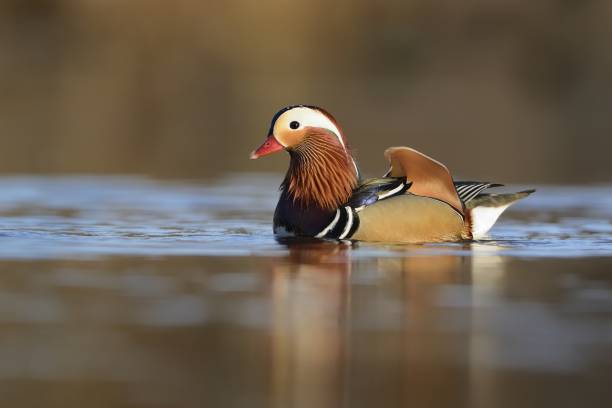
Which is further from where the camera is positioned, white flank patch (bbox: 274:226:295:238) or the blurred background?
the blurred background

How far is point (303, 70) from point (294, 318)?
943 inches

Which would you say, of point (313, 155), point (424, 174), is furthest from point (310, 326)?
point (313, 155)

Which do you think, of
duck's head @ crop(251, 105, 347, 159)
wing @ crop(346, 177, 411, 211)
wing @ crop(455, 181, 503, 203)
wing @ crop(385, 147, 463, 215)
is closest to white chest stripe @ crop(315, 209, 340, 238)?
wing @ crop(346, 177, 411, 211)

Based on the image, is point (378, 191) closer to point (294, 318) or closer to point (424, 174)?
point (424, 174)

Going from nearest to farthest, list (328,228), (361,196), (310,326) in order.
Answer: (310,326) → (328,228) → (361,196)

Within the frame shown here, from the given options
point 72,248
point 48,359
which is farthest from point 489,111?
point 48,359

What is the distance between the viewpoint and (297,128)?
10.6 metres

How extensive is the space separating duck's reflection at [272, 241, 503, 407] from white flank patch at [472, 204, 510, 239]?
141cm

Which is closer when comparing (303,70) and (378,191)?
(378,191)

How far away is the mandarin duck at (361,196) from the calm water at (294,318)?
0.26m

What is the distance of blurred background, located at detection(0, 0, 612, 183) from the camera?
70.7 ft

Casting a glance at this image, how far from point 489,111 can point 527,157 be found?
7104 mm

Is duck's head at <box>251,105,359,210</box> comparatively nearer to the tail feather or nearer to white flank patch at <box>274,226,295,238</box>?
white flank patch at <box>274,226,295,238</box>

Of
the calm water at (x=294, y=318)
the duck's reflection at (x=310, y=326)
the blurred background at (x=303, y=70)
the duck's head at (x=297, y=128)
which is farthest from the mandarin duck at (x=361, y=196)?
the blurred background at (x=303, y=70)
